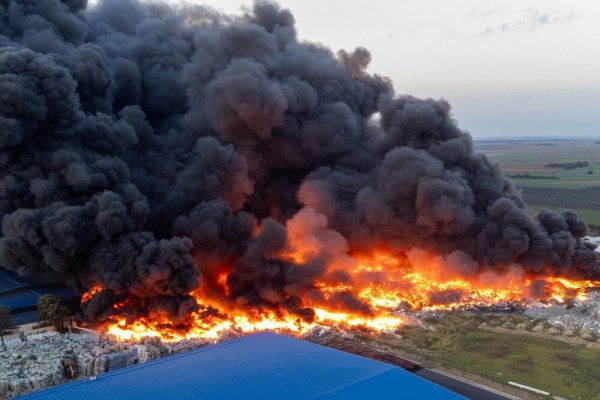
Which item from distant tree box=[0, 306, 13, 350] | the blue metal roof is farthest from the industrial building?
the blue metal roof

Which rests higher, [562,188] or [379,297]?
[562,188]

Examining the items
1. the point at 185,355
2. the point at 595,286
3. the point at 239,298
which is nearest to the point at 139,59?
the point at 239,298

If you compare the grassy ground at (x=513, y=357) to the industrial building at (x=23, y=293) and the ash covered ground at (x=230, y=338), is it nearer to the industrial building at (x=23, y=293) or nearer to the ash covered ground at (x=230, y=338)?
the ash covered ground at (x=230, y=338)

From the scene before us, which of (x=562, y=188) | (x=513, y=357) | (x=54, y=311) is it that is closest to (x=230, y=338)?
(x=54, y=311)

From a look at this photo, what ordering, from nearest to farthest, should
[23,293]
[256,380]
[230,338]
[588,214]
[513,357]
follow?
[256,380] → [513,357] → [230,338] → [23,293] → [588,214]

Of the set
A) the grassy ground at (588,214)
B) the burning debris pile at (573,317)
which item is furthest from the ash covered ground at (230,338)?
the grassy ground at (588,214)

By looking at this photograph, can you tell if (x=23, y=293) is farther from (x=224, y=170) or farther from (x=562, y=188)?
(x=562, y=188)
